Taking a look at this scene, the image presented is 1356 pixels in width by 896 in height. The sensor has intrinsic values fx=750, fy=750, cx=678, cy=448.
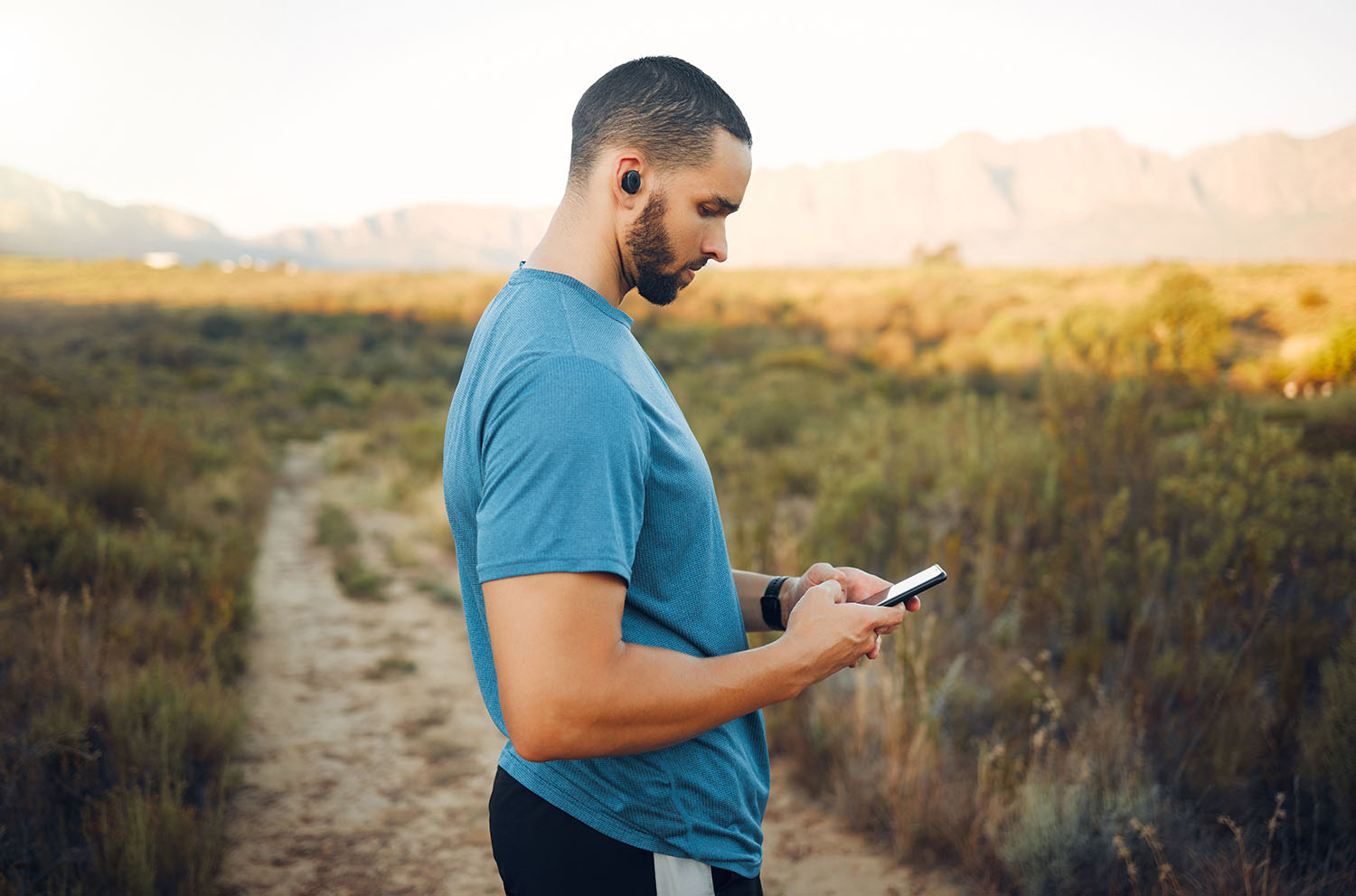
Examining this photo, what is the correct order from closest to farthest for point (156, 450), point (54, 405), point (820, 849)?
point (820, 849), point (156, 450), point (54, 405)

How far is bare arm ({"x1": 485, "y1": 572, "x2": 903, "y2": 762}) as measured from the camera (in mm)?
847

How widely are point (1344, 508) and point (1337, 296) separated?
2842 centimetres

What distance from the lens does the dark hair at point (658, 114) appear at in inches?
43.3

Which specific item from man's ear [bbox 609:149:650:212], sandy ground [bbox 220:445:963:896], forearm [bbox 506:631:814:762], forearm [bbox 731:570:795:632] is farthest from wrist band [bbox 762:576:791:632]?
sandy ground [bbox 220:445:963:896]

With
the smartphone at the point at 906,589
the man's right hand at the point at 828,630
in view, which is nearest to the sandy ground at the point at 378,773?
the smartphone at the point at 906,589

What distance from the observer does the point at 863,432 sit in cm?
894

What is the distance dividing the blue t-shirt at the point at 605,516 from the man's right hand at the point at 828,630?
0.15 metres

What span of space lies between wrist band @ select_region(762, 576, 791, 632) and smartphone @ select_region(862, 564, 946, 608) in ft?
0.68

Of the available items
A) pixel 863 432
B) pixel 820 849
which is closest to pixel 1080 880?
pixel 820 849

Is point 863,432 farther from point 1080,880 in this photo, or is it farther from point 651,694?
point 651,694

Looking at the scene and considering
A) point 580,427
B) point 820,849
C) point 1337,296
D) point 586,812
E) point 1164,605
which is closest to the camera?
→ point 580,427

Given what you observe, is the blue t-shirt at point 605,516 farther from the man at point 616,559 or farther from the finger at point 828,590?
the finger at point 828,590

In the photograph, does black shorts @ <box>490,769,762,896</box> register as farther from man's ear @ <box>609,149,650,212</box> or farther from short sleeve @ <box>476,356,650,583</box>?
man's ear @ <box>609,149,650,212</box>

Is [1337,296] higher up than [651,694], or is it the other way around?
[1337,296]
